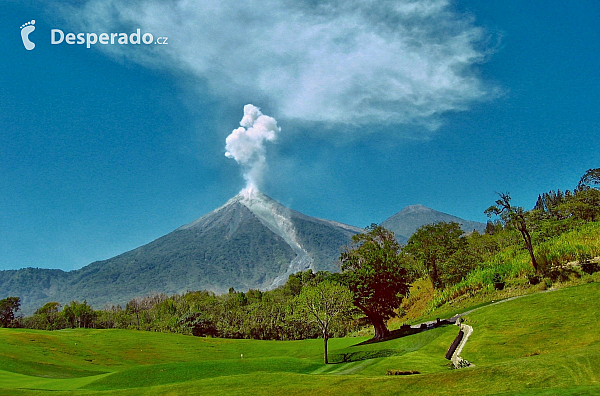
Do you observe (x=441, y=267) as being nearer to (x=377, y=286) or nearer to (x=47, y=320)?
(x=377, y=286)

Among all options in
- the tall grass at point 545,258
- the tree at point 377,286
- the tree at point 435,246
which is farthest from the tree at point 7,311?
the tall grass at point 545,258

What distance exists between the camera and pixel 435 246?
2373 inches

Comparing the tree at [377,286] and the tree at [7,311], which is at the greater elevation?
the tree at [7,311]

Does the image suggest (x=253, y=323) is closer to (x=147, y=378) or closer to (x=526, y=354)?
(x=147, y=378)

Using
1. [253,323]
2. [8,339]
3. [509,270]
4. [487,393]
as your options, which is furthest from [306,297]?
[253,323]

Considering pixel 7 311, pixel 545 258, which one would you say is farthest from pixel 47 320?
pixel 545 258

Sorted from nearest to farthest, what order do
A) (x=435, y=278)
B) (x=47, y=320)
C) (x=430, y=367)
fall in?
(x=430, y=367)
(x=435, y=278)
(x=47, y=320)

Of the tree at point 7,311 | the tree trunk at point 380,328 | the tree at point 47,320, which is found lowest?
the tree trunk at point 380,328

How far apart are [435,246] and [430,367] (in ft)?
Result: 129

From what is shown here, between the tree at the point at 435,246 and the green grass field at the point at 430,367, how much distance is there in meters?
24.2

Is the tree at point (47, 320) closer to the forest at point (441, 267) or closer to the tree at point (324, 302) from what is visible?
the forest at point (441, 267)

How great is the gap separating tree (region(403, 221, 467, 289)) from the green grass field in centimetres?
2419

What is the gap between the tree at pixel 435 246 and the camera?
5999cm

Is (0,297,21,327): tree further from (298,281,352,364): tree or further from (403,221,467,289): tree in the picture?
(403,221,467,289): tree
